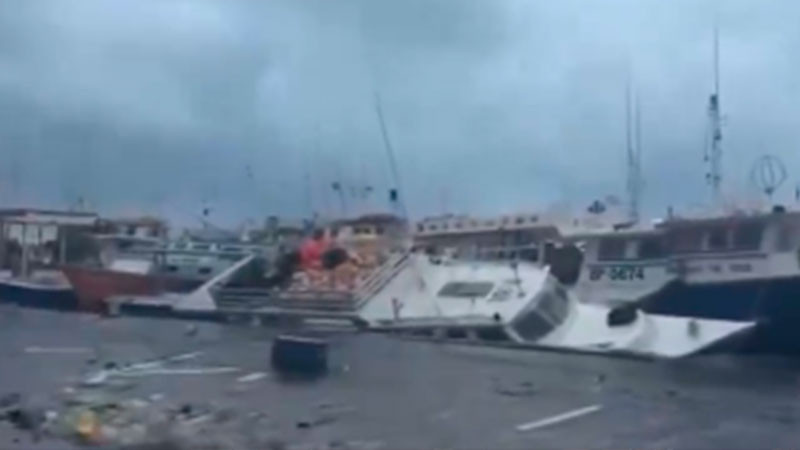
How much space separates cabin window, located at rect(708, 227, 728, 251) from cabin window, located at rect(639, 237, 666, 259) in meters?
1.97

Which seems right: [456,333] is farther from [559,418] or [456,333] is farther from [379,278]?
[559,418]

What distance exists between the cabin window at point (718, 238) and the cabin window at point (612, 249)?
4.06 meters

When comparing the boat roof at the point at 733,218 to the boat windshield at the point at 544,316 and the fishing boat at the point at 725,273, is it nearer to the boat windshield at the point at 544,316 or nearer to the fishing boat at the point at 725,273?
the fishing boat at the point at 725,273

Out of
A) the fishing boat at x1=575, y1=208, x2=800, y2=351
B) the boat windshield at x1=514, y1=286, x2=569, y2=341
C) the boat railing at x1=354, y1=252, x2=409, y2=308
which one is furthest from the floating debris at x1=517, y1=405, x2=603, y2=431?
the fishing boat at x1=575, y1=208, x2=800, y2=351

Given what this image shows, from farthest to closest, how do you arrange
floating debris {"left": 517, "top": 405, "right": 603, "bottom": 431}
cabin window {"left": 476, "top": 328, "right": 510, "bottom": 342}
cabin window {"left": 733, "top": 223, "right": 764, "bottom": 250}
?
cabin window {"left": 733, "top": 223, "right": 764, "bottom": 250} < cabin window {"left": 476, "top": 328, "right": 510, "bottom": 342} < floating debris {"left": 517, "top": 405, "right": 603, "bottom": 431}

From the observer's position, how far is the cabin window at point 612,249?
39062 mm

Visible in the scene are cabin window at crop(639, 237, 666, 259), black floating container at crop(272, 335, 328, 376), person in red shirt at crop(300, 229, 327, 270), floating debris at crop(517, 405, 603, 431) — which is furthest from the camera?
cabin window at crop(639, 237, 666, 259)

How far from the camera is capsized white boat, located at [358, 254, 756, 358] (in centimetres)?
A: 2995

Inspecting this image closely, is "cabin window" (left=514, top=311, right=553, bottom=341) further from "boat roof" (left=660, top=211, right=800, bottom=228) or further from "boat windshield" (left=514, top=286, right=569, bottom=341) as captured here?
"boat roof" (left=660, top=211, right=800, bottom=228)

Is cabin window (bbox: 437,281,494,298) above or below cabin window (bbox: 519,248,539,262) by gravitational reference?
below

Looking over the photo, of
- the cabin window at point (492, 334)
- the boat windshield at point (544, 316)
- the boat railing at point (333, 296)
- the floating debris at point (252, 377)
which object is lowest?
the floating debris at point (252, 377)

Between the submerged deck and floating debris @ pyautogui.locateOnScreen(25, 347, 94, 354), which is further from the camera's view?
floating debris @ pyautogui.locateOnScreen(25, 347, 94, 354)

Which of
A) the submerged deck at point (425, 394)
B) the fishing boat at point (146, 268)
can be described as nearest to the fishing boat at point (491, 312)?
the submerged deck at point (425, 394)

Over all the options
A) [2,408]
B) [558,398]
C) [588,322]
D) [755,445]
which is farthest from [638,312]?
[2,408]
